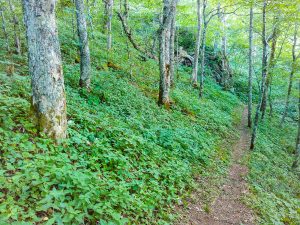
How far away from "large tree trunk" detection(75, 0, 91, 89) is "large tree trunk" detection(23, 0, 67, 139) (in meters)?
4.53

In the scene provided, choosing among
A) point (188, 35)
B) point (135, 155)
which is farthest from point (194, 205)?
point (188, 35)

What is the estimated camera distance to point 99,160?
552 centimetres

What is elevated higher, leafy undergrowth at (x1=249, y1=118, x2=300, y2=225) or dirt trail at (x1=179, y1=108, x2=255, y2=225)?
dirt trail at (x1=179, y1=108, x2=255, y2=225)

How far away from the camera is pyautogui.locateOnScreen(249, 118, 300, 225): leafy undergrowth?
7344 millimetres

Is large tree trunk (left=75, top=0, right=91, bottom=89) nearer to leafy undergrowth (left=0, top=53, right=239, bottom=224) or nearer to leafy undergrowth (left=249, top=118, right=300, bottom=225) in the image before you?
leafy undergrowth (left=0, top=53, right=239, bottom=224)

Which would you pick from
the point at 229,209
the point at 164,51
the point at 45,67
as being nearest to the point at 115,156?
the point at 45,67

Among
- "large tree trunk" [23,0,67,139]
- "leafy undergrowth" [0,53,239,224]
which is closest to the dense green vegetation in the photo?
"leafy undergrowth" [0,53,239,224]

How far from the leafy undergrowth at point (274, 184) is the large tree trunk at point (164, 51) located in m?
4.77

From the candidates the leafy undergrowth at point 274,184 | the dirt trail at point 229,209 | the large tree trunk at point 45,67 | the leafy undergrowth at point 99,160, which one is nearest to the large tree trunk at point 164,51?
the leafy undergrowth at point 99,160

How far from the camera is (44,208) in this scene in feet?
11.4

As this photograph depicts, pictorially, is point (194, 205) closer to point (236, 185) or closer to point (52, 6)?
point (236, 185)

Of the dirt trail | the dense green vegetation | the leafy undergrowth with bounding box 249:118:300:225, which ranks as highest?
the dense green vegetation

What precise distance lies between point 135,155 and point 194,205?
198 cm

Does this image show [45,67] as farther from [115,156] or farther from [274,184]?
[274,184]
